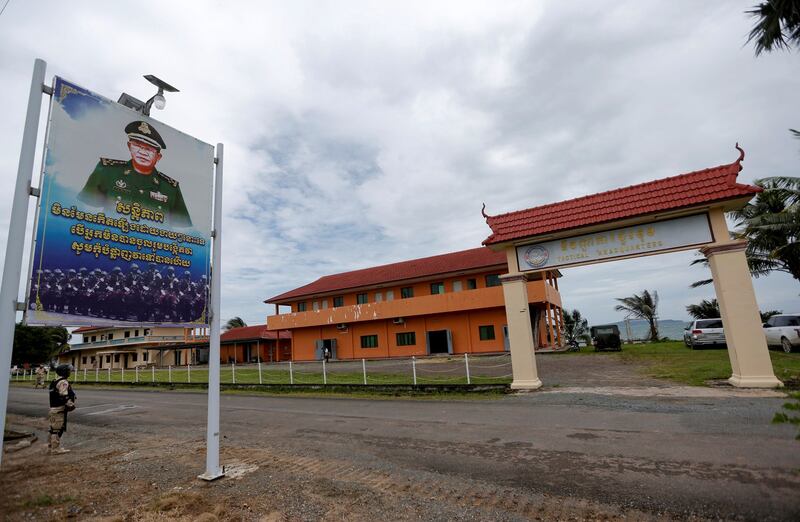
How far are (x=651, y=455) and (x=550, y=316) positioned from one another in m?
24.2

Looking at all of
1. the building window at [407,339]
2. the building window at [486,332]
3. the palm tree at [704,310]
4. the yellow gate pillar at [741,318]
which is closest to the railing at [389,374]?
the building window at [486,332]

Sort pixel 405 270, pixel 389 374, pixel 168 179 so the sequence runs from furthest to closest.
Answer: pixel 405 270
pixel 389 374
pixel 168 179

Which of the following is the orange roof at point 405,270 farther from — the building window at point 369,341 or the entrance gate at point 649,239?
the entrance gate at point 649,239

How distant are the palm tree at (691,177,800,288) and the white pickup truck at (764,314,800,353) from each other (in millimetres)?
2749

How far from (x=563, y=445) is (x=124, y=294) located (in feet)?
21.1

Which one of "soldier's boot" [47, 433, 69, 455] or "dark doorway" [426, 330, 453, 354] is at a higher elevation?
"dark doorway" [426, 330, 453, 354]

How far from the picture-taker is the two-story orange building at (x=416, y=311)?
28605 millimetres

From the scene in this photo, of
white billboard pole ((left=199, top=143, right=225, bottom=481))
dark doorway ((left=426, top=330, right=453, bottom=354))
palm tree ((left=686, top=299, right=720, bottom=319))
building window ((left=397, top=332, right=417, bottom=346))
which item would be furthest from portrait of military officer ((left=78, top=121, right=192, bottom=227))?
palm tree ((left=686, top=299, right=720, bottom=319))

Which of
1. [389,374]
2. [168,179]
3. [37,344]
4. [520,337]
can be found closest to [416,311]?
[389,374]

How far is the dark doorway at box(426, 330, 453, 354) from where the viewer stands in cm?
3019

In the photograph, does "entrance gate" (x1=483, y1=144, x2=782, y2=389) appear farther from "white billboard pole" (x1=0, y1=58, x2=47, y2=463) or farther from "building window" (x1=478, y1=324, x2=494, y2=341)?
"building window" (x1=478, y1=324, x2=494, y2=341)

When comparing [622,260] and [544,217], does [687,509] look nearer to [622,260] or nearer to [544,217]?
[622,260]

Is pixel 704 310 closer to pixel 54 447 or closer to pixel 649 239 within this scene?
pixel 649 239

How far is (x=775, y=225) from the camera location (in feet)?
57.4
